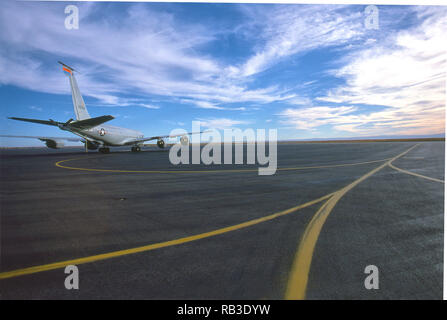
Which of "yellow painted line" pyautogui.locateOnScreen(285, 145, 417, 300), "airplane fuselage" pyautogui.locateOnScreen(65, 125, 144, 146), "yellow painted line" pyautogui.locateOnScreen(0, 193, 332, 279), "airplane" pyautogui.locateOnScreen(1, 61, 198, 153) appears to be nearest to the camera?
"yellow painted line" pyautogui.locateOnScreen(285, 145, 417, 300)

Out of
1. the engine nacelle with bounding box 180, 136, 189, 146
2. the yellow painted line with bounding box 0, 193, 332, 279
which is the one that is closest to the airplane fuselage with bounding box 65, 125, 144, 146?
the engine nacelle with bounding box 180, 136, 189, 146

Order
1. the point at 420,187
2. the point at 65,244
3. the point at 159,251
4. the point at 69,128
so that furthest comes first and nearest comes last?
the point at 69,128, the point at 420,187, the point at 65,244, the point at 159,251

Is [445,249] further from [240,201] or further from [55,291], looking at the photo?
[55,291]

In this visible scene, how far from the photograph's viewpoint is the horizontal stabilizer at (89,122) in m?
20.5

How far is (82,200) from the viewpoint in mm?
6707

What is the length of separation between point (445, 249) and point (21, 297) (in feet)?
19.1

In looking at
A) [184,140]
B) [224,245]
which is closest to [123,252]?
[224,245]

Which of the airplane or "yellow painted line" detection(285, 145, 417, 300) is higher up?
the airplane

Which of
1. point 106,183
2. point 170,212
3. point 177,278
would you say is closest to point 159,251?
point 177,278

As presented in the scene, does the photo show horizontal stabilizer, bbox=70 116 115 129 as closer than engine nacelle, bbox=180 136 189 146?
Yes

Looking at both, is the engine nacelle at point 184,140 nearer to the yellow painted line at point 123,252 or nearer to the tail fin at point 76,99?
the tail fin at point 76,99

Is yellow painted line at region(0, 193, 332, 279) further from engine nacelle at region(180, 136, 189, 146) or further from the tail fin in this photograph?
engine nacelle at region(180, 136, 189, 146)

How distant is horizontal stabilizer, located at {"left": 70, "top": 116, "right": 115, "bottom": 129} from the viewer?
67.3 ft

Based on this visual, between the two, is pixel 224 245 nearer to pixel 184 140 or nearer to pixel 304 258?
pixel 304 258
